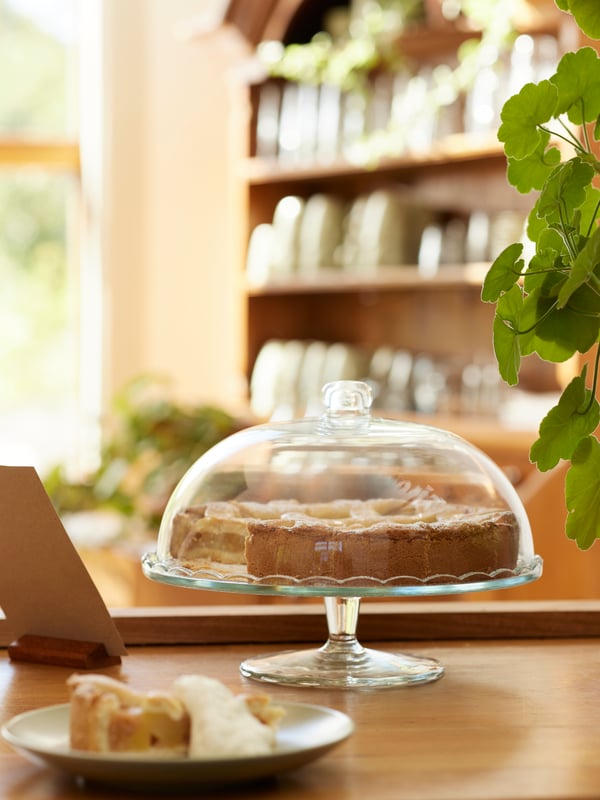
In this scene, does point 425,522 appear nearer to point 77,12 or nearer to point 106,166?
point 106,166

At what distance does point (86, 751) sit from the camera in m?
0.70

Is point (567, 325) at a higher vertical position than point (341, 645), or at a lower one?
higher

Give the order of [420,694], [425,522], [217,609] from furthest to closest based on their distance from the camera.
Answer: [217,609], [425,522], [420,694]

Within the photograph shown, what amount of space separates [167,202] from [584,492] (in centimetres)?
412

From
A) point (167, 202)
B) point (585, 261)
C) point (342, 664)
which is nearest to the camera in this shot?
point (585, 261)

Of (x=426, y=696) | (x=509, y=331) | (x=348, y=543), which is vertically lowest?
(x=426, y=696)

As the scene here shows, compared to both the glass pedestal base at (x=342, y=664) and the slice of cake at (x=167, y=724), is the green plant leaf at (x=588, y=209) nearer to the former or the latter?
the glass pedestal base at (x=342, y=664)

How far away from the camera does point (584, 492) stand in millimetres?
915

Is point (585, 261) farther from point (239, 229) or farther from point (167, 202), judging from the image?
point (167, 202)

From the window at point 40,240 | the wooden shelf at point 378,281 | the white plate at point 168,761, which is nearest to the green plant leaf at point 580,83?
the white plate at point 168,761

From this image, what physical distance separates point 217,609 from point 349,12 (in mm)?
3331

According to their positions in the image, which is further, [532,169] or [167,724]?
[532,169]

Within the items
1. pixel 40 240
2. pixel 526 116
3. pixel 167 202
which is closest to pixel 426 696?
pixel 526 116

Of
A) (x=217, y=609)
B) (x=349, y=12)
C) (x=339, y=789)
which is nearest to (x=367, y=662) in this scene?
(x=217, y=609)
